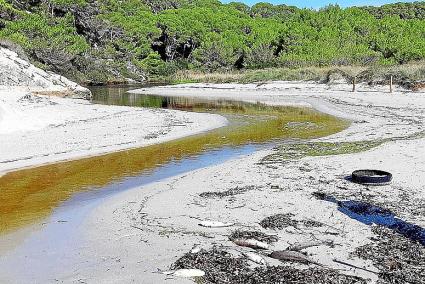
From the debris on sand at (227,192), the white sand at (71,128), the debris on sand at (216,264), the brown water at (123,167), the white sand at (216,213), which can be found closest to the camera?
the debris on sand at (216,264)

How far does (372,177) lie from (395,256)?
3791mm

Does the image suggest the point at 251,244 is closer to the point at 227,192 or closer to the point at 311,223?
the point at 311,223

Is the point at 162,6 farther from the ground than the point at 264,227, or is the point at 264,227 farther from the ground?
the point at 162,6

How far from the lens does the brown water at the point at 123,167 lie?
983 cm

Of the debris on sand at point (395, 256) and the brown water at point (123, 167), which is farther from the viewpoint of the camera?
the brown water at point (123, 167)

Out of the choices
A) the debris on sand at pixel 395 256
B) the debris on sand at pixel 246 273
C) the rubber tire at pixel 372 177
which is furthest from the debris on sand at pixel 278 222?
the rubber tire at pixel 372 177

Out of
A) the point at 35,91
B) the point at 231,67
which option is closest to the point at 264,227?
the point at 35,91

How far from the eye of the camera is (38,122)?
19828 millimetres

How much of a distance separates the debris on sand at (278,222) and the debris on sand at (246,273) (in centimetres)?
139

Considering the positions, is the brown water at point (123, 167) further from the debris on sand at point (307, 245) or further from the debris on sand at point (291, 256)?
the debris on sand at point (307, 245)

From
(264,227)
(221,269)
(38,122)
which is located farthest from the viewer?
(38,122)

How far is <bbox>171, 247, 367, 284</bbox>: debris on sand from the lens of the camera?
546 cm

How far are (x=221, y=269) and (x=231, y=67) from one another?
248ft

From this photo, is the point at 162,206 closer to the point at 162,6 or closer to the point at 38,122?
the point at 38,122
